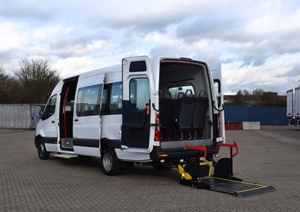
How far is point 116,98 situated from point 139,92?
1.05 m

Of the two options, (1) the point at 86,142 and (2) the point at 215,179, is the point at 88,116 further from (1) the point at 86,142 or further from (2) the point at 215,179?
(2) the point at 215,179

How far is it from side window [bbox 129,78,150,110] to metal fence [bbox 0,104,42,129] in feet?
81.4

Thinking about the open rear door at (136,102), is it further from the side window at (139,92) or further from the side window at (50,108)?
the side window at (50,108)

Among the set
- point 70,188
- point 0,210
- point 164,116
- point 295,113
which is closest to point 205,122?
point 164,116

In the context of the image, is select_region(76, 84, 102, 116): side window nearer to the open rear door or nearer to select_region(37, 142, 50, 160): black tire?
the open rear door

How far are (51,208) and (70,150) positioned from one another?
15.4 feet

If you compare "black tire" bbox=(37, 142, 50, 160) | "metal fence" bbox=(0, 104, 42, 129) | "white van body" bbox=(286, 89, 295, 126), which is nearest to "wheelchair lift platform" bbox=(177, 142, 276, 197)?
"black tire" bbox=(37, 142, 50, 160)

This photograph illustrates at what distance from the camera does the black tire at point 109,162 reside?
9.13m

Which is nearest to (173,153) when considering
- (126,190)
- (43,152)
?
(126,190)

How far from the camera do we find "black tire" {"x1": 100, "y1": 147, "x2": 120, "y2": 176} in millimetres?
9133

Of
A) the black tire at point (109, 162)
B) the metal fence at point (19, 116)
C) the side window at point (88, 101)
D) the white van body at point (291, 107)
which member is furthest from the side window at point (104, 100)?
the white van body at point (291, 107)

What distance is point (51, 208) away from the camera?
6.54m

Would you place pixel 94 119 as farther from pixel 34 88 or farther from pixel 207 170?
pixel 34 88

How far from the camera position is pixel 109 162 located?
9484 millimetres
